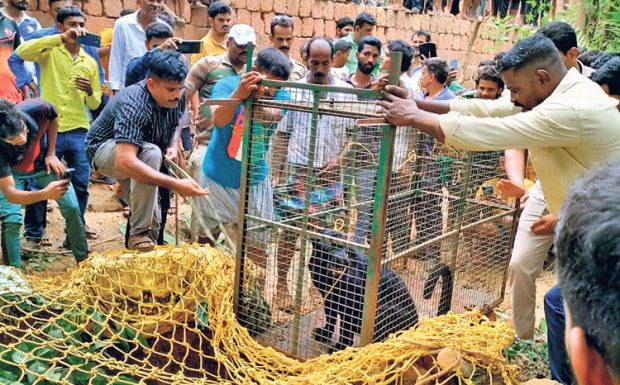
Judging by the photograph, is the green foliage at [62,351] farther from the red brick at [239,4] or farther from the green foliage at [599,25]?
the green foliage at [599,25]

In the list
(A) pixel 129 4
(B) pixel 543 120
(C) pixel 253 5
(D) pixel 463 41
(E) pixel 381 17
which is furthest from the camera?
(D) pixel 463 41

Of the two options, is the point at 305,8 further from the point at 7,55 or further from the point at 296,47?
the point at 7,55

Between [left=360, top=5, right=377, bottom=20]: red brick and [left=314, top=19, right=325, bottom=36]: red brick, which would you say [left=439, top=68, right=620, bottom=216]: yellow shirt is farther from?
[left=360, top=5, right=377, bottom=20]: red brick

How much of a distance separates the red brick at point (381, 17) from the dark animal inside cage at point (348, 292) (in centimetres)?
961

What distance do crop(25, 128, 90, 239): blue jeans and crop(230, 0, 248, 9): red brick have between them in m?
4.62

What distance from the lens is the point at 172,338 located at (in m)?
3.35

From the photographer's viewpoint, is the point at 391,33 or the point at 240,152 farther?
the point at 391,33

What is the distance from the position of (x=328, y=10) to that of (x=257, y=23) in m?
1.86

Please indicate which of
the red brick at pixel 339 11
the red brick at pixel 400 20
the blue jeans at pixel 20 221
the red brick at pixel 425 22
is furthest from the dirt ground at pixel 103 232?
the red brick at pixel 425 22

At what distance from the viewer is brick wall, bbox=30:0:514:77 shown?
765cm

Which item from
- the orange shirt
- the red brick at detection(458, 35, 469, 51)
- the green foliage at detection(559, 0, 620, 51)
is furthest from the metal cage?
the red brick at detection(458, 35, 469, 51)

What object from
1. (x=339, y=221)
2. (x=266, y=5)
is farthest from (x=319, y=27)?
(x=339, y=221)

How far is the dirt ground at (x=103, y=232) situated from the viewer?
5.01 m

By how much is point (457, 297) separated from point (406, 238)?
1.23 m
